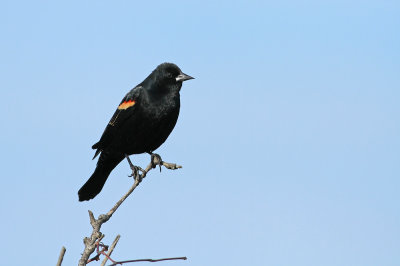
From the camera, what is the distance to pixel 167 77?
6.57 meters

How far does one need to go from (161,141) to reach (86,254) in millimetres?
4033

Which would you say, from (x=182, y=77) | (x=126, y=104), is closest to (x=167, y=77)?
(x=182, y=77)

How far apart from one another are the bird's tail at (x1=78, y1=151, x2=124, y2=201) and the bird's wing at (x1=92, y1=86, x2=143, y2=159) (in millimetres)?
247

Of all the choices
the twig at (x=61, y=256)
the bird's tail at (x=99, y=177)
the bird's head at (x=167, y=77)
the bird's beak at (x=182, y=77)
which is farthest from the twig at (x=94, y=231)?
the bird's tail at (x=99, y=177)

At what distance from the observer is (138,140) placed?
6168 mm

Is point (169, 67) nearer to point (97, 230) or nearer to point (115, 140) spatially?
point (115, 140)

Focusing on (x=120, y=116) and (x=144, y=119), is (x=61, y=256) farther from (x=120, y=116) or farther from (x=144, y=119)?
(x=120, y=116)

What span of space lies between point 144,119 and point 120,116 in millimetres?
409

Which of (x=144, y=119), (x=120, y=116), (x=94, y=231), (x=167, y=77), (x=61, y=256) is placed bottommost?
(x=61, y=256)

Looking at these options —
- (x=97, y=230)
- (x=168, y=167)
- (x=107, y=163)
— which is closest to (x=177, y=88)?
(x=107, y=163)

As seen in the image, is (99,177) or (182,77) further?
(99,177)

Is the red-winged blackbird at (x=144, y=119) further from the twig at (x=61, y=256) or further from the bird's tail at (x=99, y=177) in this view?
the twig at (x=61, y=256)

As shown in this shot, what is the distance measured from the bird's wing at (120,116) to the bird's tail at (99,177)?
0.25m

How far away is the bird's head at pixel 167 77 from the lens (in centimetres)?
649
